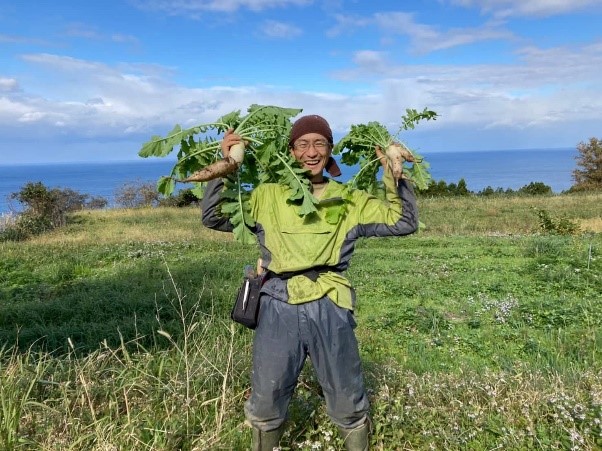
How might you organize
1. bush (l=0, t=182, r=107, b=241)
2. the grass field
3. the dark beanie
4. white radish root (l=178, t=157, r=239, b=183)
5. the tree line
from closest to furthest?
white radish root (l=178, t=157, r=239, b=183), the dark beanie, the grass field, bush (l=0, t=182, r=107, b=241), the tree line

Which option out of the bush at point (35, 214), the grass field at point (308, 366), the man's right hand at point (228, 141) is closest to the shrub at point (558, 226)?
the grass field at point (308, 366)

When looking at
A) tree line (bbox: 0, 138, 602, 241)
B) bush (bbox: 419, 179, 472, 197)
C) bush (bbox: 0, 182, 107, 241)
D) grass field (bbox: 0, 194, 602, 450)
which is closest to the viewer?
grass field (bbox: 0, 194, 602, 450)

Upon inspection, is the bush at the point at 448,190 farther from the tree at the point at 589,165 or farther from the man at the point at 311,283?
the man at the point at 311,283

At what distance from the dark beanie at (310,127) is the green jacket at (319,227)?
35cm

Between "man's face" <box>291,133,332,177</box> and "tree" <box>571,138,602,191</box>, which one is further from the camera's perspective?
"tree" <box>571,138,602,191</box>

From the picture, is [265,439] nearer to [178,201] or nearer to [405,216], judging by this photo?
[405,216]

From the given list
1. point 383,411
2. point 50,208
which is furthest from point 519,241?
point 50,208

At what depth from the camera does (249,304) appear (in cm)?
304

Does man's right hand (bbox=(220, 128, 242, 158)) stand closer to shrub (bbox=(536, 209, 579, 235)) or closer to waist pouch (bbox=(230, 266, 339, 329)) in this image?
waist pouch (bbox=(230, 266, 339, 329))

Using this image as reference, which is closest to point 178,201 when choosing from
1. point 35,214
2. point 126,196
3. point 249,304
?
point 126,196

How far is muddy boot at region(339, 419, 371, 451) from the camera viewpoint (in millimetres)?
3035

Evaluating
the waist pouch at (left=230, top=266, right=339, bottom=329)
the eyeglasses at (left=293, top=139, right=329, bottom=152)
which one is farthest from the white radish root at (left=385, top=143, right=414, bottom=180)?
the waist pouch at (left=230, top=266, right=339, bottom=329)

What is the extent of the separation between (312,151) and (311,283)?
2.75ft

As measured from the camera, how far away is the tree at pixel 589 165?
4769cm
